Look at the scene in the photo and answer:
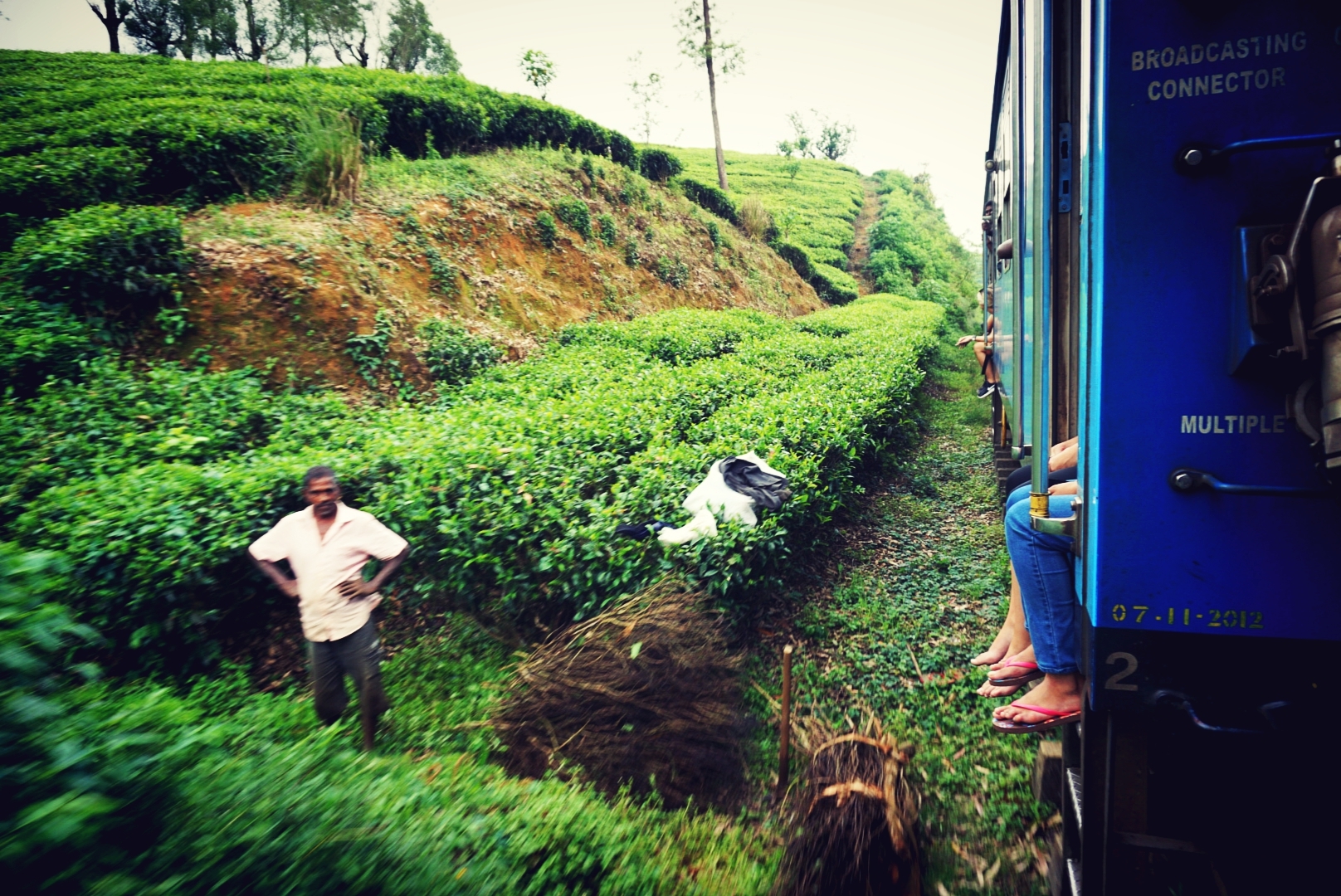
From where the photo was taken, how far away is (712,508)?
4930mm

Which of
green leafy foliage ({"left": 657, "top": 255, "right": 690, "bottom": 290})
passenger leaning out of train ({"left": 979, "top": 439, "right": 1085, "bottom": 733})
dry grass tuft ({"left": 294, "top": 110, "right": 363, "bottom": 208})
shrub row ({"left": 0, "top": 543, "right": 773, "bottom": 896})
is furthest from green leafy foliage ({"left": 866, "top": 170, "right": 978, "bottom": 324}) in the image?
shrub row ({"left": 0, "top": 543, "right": 773, "bottom": 896})

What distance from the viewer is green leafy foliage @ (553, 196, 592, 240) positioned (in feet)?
52.9

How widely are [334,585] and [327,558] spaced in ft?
0.55

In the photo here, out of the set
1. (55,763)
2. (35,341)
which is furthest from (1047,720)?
(35,341)

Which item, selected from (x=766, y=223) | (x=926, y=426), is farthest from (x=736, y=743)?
(x=766, y=223)

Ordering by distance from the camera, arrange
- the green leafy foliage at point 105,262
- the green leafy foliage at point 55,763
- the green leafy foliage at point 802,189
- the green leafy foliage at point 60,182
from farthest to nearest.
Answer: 1. the green leafy foliage at point 802,189
2. the green leafy foliage at point 60,182
3. the green leafy foliage at point 105,262
4. the green leafy foliage at point 55,763

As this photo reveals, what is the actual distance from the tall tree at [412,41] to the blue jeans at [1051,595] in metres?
42.4

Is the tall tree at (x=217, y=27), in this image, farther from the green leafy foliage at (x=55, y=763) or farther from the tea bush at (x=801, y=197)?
the green leafy foliage at (x=55, y=763)

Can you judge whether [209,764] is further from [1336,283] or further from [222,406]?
[222,406]

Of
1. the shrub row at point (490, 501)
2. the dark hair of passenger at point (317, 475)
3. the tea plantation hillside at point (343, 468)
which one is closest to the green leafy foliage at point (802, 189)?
the tea plantation hillside at point (343, 468)

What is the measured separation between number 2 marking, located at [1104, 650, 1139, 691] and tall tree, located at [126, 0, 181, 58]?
36443 millimetres

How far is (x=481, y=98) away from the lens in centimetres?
1652

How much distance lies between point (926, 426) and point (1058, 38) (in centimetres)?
896

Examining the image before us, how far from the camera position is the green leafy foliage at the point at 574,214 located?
16.1 metres
